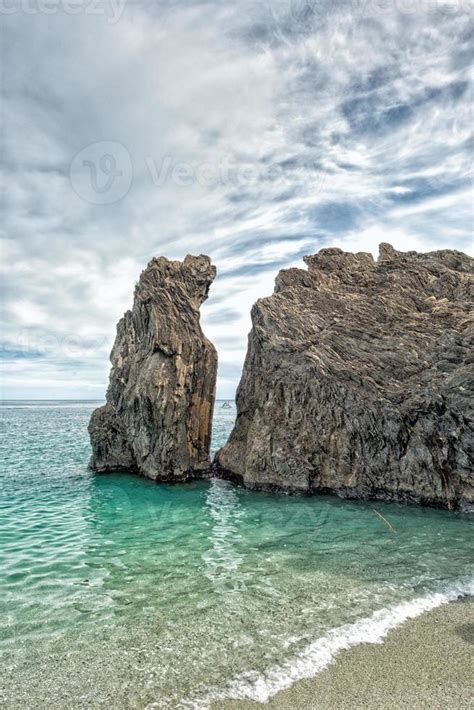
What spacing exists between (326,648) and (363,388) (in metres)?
19.9

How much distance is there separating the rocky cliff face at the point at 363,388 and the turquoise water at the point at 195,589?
271 centimetres

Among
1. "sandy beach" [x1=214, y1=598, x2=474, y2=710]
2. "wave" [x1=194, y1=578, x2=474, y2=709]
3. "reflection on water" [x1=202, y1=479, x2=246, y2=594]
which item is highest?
"sandy beach" [x1=214, y1=598, x2=474, y2=710]

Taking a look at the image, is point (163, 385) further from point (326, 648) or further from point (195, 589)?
point (326, 648)

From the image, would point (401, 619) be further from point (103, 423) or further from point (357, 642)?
point (103, 423)

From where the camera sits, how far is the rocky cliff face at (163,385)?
33.7m

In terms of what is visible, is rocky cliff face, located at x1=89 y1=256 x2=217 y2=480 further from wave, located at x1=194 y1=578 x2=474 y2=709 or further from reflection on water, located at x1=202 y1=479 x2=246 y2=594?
wave, located at x1=194 y1=578 x2=474 y2=709

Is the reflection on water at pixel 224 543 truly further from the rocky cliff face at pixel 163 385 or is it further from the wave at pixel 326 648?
the rocky cliff face at pixel 163 385

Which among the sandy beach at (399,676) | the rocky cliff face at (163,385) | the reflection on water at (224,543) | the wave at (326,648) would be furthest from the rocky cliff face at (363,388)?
the sandy beach at (399,676)

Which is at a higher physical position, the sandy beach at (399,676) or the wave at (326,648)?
the sandy beach at (399,676)

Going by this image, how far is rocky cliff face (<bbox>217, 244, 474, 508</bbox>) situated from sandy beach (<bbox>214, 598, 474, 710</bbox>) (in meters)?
15.9

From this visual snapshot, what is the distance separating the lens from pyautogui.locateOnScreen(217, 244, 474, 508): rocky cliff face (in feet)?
83.0

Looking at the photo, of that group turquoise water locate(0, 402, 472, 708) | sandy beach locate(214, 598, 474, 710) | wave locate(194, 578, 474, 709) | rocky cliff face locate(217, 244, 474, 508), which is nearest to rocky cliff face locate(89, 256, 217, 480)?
rocky cliff face locate(217, 244, 474, 508)

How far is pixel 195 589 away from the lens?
44.5 feet

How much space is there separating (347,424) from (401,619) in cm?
1761
